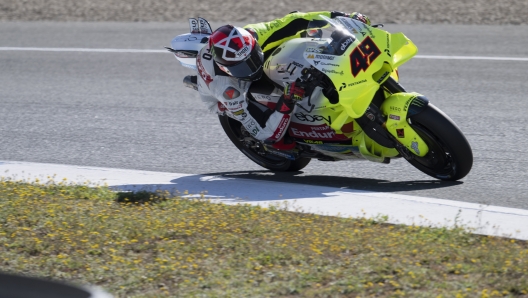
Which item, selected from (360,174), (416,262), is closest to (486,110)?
(360,174)

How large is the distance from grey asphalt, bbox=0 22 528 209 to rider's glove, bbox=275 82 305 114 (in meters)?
0.72

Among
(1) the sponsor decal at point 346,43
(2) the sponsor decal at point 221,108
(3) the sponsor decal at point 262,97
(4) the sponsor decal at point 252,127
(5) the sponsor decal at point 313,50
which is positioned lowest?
(4) the sponsor decal at point 252,127

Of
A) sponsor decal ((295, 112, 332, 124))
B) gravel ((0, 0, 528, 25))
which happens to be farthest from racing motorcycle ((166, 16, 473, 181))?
gravel ((0, 0, 528, 25))

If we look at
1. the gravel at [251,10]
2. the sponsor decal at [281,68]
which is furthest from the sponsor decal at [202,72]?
the gravel at [251,10]

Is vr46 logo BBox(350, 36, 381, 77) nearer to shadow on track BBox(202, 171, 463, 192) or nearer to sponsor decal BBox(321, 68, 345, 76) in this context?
sponsor decal BBox(321, 68, 345, 76)

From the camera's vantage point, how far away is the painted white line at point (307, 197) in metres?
5.78

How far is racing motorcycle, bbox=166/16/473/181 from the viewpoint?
656 cm

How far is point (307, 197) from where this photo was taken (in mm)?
6641

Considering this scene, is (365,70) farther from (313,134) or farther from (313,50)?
(313,134)

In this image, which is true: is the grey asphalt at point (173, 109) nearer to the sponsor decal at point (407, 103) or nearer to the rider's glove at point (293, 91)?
the sponsor decal at point (407, 103)

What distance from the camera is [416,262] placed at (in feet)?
16.2

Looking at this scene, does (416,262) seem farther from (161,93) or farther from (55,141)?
(161,93)

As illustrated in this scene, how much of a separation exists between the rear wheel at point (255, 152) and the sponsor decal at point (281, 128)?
0.48 meters

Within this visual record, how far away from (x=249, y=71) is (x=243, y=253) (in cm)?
232
